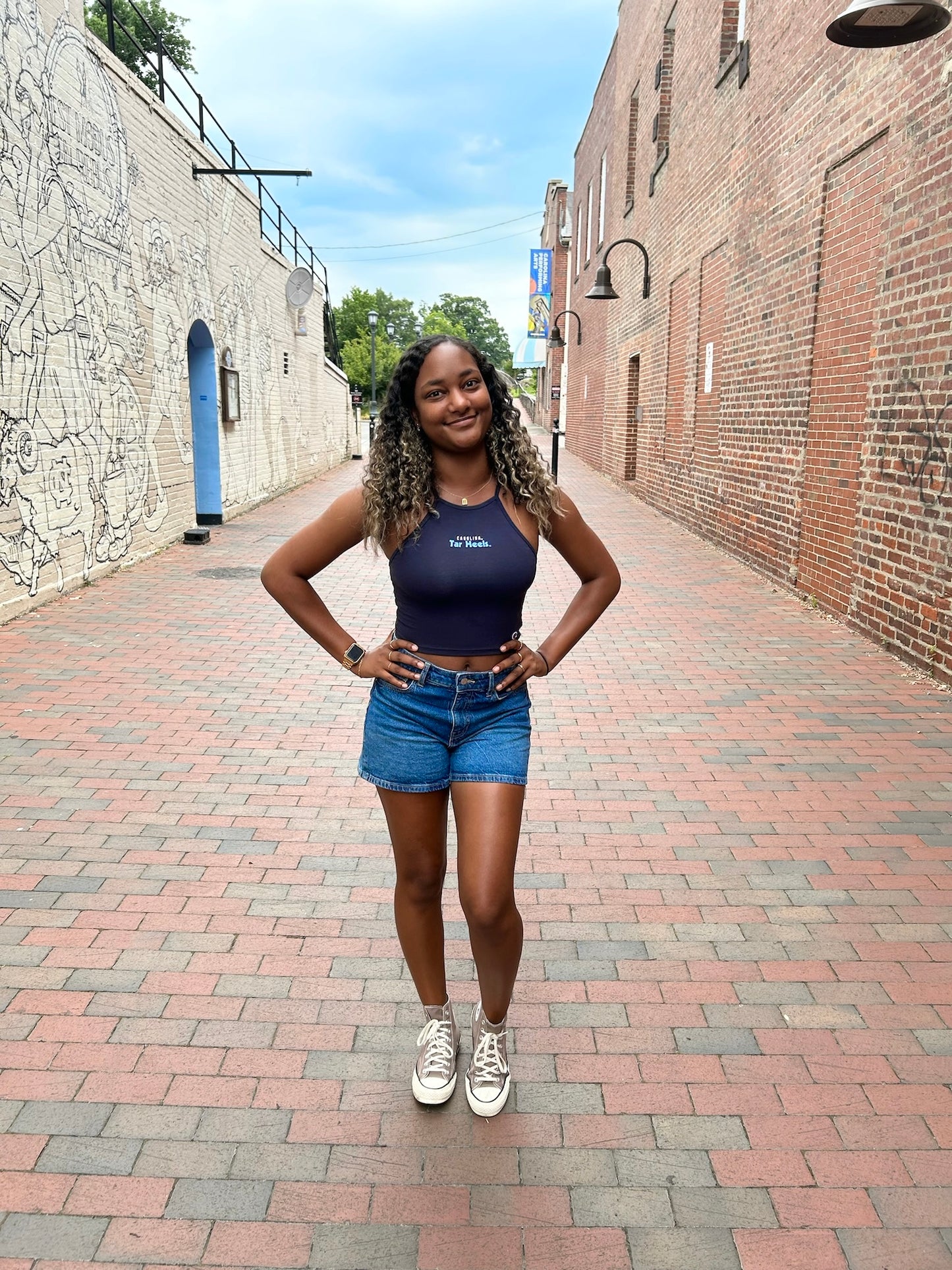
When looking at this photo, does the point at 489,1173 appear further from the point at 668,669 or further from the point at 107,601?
the point at 107,601

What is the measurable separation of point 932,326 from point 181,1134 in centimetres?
629

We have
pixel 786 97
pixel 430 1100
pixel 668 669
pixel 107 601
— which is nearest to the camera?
pixel 430 1100

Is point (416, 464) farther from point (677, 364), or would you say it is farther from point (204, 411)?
point (677, 364)

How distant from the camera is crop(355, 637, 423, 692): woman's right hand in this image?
2439 millimetres

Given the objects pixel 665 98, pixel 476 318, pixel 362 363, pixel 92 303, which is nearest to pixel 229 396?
pixel 92 303

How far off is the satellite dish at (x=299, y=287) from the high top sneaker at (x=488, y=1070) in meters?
19.2

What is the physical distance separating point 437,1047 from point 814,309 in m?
7.99

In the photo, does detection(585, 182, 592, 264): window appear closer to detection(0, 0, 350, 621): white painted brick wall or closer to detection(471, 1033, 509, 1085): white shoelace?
detection(0, 0, 350, 621): white painted brick wall

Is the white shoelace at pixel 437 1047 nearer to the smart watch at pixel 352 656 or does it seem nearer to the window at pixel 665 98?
the smart watch at pixel 352 656

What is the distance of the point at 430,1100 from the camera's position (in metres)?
2.60

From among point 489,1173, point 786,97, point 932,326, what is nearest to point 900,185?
point 932,326

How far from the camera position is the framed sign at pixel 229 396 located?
1457 cm

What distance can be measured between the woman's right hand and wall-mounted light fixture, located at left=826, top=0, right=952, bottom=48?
12.8 feet

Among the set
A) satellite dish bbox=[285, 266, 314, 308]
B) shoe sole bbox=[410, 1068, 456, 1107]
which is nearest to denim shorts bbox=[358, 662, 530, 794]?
shoe sole bbox=[410, 1068, 456, 1107]
